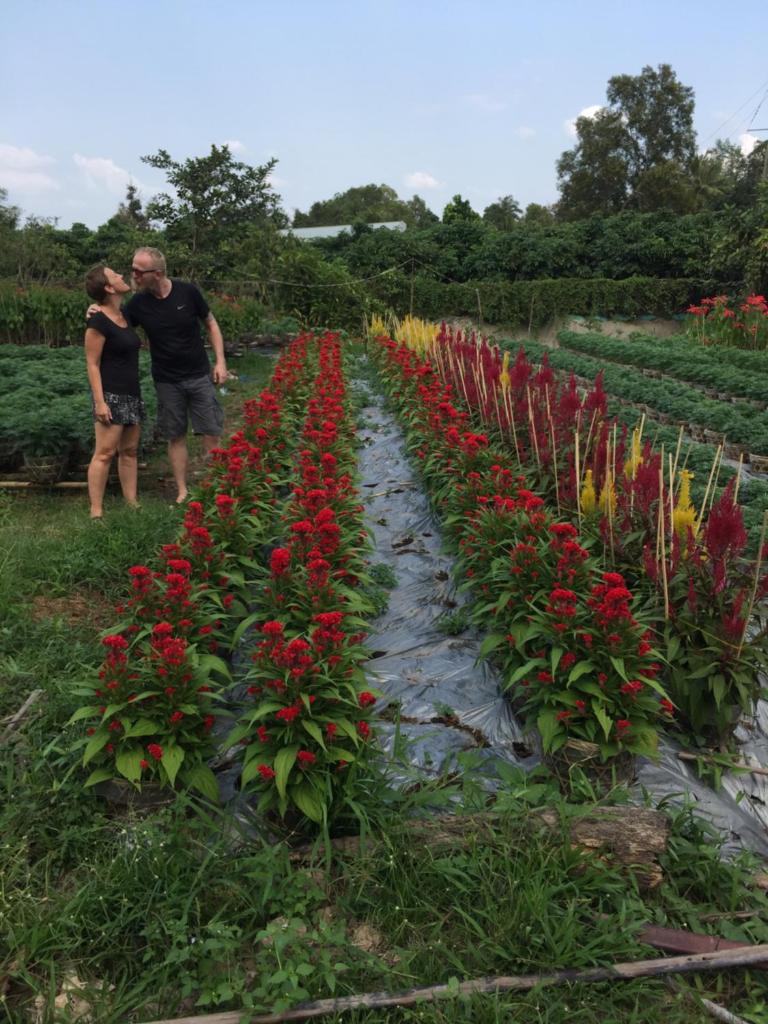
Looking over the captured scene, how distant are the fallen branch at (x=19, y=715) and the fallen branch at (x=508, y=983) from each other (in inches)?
57.7

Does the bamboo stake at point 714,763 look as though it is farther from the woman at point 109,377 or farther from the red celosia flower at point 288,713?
the woman at point 109,377

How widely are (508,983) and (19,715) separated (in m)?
2.23

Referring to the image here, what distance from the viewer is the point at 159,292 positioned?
5.13 metres

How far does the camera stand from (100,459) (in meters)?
5.09

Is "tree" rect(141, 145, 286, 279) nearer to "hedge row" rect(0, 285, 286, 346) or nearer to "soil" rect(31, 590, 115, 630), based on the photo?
"hedge row" rect(0, 285, 286, 346)

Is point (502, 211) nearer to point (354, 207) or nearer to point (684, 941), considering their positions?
point (354, 207)

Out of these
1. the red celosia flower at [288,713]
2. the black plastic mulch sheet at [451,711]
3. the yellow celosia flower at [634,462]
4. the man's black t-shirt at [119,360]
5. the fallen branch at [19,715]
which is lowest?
the black plastic mulch sheet at [451,711]

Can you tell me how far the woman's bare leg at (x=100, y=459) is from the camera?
5051 millimetres

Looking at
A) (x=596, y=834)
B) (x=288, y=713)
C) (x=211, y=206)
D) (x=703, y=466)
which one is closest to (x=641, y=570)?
(x=596, y=834)

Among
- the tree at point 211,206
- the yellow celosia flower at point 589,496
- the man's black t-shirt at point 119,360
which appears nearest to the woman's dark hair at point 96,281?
the man's black t-shirt at point 119,360

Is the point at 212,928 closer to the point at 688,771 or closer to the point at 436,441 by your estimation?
the point at 688,771

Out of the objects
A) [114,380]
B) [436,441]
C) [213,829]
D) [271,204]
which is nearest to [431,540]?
[436,441]

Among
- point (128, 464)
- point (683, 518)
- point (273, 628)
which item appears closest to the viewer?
point (273, 628)

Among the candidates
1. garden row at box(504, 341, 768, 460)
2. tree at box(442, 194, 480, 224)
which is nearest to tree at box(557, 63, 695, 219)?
tree at box(442, 194, 480, 224)
